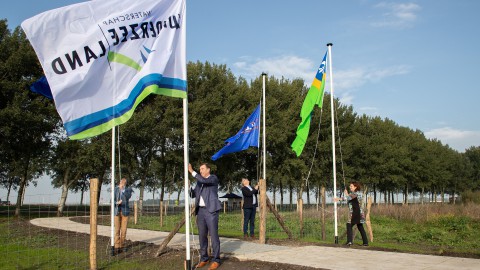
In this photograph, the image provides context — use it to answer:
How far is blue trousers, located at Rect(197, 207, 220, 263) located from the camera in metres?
8.78

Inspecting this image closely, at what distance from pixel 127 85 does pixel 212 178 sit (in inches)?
98.5

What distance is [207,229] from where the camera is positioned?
9078 millimetres

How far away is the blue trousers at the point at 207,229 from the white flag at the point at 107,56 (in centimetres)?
250

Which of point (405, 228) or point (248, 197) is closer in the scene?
point (248, 197)

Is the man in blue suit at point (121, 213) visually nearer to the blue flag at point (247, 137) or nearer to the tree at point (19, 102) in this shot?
the blue flag at point (247, 137)

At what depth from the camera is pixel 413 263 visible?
349 inches

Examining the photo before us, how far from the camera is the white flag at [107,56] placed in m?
7.32

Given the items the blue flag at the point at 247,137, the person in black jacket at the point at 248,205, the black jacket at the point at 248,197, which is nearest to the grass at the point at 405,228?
the person in black jacket at the point at 248,205

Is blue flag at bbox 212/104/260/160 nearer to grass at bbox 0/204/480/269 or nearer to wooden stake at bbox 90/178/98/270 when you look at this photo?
grass at bbox 0/204/480/269

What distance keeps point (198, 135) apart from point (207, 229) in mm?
26097

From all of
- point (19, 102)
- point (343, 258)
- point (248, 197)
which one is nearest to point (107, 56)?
point (343, 258)

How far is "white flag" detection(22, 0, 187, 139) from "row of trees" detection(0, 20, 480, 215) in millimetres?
13760

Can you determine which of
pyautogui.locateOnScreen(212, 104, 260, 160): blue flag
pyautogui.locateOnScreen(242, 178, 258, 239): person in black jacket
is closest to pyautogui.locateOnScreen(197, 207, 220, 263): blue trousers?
pyautogui.locateOnScreen(242, 178, 258, 239): person in black jacket

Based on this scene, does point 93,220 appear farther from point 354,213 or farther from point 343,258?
point 354,213
